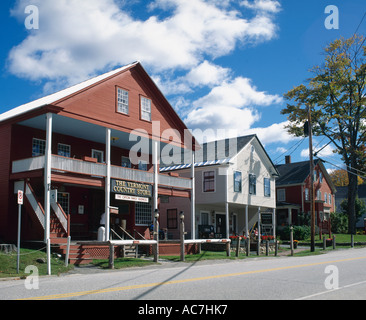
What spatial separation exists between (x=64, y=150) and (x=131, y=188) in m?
4.52

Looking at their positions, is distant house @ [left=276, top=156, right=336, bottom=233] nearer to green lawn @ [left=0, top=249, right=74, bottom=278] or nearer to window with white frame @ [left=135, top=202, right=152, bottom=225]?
window with white frame @ [left=135, top=202, right=152, bottom=225]

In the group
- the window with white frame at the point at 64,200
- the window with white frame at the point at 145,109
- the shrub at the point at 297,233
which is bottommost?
the shrub at the point at 297,233

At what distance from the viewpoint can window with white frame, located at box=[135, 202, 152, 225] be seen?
2981 centimetres

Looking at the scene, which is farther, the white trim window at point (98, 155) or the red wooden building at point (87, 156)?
the white trim window at point (98, 155)

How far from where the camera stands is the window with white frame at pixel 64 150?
83.3 feet

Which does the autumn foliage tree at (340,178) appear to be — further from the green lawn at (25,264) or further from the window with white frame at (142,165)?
the green lawn at (25,264)

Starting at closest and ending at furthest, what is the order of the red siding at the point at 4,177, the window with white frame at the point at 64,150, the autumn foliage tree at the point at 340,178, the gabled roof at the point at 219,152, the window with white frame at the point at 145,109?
1. the red siding at the point at 4,177
2. the window with white frame at the point at 64,150
3. the window with white frame at the point at 145,109
4. the gabled roof at the point at 219,152
5. the autumn foliage tree at the point at 340,178

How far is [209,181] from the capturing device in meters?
36.3

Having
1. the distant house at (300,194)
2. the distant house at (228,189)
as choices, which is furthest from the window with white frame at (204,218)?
the distant house at (300,194)

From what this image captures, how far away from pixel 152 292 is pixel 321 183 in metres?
50.8

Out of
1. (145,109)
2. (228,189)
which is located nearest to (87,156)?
(145,109)

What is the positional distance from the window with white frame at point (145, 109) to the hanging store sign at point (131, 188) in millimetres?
4216
